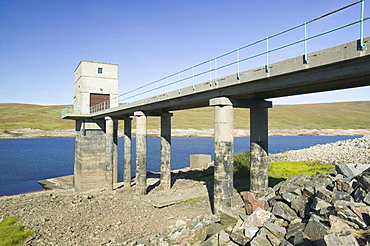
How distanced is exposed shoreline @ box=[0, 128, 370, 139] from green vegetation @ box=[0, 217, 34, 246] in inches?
3844

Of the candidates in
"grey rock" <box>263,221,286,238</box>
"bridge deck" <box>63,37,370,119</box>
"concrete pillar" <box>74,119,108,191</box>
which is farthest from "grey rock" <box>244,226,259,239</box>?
"concrete pillar" <box>74,119,108,191</box>

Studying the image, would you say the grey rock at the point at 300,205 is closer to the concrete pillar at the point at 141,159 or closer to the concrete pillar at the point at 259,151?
the concrete pillar at the point at 259,151

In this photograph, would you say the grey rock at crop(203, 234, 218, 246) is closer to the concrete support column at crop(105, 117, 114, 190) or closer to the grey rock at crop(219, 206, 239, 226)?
the grey rock at crop(219, 206, 239, 226)

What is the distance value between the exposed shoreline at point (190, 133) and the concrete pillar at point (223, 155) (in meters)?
101

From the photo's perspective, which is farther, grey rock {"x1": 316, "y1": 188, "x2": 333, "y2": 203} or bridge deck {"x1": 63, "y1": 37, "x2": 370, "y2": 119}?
grey rock {"x1": 316, "y1": 188, "x2": 333, "y2": 203}

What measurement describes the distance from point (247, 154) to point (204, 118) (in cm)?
12985

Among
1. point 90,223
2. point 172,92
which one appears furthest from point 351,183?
point 90,223

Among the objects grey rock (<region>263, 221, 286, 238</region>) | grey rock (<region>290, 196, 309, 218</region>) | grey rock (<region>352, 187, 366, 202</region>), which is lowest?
grey rock (<region>263, 221, 286, 238</region>)

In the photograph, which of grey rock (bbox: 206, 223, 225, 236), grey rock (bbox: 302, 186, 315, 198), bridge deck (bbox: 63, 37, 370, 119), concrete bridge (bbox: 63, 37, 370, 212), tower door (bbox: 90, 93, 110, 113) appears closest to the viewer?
bridge deck (bbox: 63, 37, 370, 119)

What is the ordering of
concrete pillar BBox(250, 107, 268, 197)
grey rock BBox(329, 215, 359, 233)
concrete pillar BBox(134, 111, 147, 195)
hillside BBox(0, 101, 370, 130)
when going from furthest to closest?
hillside BBox(0, 101, 370, 130), concrete pillar BBox(134, 111, 147, 195), concrete pillar BBox(250, 107, 268, 197), grey rock BBox(329, 215, 359, 233)

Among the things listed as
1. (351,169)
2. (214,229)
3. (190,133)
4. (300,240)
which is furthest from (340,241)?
(190,133)

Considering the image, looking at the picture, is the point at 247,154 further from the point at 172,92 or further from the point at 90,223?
the point at 90,223

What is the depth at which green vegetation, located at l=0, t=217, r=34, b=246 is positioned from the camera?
45.1ft

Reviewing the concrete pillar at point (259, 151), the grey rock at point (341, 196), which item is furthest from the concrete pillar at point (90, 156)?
the grey rock at point (341, 196)
